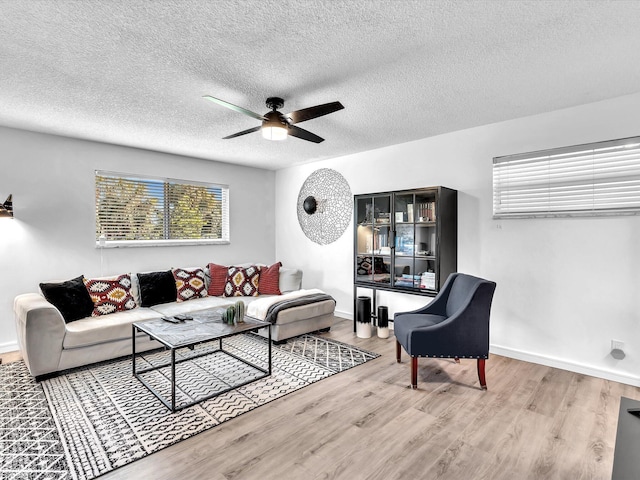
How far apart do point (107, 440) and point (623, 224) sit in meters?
4.16

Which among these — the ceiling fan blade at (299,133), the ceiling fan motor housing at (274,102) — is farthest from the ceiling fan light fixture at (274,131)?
the ceiling fan motor housing at (274,102)

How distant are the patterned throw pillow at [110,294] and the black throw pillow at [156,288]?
132 millimetres

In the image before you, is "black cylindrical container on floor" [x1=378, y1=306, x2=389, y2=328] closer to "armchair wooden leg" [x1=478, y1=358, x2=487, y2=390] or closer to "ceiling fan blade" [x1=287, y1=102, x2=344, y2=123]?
"armchair wooden leg" [x1=478, y1=358, x2=487, y2=390]

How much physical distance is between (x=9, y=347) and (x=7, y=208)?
1.50 m

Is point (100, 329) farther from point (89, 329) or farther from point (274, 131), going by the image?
point (274, 131)

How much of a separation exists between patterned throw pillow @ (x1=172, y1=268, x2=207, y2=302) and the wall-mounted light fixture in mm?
1691

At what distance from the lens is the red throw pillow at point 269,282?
15.3 ft

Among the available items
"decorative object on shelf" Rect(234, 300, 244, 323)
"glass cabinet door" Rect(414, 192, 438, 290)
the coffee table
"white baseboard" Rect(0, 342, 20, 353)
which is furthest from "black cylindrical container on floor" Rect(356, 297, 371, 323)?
"white baseboard" Rect(0, 342, 20, 353)

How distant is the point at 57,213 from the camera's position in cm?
383

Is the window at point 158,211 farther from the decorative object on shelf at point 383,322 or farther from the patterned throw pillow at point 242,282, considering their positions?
the decorative object on shelf at point 383,322

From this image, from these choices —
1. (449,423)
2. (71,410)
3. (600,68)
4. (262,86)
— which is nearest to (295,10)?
(262,86)

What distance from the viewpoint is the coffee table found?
2.47m

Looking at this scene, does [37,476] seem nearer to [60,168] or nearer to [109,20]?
[109,20]

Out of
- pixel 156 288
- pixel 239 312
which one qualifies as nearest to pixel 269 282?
pixel 156 288
